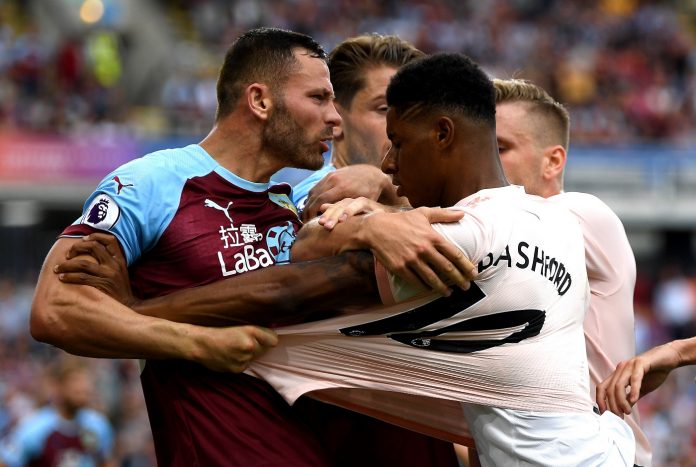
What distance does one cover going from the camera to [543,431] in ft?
12.0

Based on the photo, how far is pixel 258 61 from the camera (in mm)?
4383

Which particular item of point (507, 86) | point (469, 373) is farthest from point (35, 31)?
point (469, 373)

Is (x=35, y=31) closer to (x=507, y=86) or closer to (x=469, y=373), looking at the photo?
(x=507, y=86)

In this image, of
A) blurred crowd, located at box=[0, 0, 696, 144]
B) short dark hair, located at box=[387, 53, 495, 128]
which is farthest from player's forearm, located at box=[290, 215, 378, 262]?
blurred crowd, located at box=[0, 0, 696, 144]

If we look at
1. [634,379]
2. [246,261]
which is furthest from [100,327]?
[634,379]

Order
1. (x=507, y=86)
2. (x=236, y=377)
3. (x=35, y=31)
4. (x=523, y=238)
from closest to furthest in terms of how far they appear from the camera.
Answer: (x=523, y=238)
(x=236, y=377)
(x=507, y=86)
(x=35, y=31)

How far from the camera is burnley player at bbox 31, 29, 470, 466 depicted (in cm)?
376

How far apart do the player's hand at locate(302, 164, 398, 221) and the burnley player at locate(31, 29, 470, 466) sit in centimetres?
10

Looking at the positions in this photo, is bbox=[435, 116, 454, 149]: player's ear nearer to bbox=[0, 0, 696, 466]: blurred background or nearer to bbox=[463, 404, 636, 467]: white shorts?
bbox=[463, 404, 636, 467]: white shorts

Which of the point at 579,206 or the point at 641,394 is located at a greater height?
the point at 579,206

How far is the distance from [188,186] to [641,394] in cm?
174

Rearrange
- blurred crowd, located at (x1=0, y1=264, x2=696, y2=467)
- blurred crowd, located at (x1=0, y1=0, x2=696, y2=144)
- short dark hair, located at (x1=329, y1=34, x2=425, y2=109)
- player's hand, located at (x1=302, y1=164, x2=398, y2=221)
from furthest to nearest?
blurred crowd, located at (x1=0, y1=0, x2=696, y2=144) < blurred crowd, located at (x1=0, y1=264, x2=696, y2=467) < short dark hair, located at (x1=329, y1=34, x2=425, y2=109) < player's hand, located at (x1=302, y1=164, x2=398, y2=221)

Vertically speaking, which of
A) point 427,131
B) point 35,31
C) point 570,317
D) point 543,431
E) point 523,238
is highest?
point 35,31

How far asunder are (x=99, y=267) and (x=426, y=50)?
775 inches
